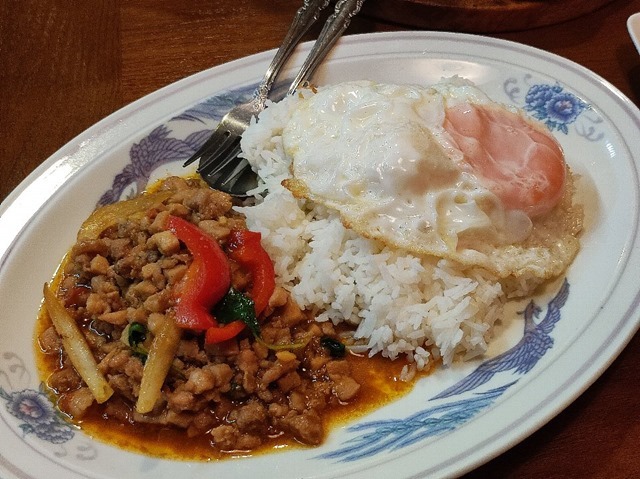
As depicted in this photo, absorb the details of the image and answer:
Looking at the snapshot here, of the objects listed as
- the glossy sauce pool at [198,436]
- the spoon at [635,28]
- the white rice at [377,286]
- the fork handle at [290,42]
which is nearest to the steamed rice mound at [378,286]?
the white rice at [377,286]

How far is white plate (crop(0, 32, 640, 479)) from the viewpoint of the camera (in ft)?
6.95

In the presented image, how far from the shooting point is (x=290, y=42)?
3740 millimetres

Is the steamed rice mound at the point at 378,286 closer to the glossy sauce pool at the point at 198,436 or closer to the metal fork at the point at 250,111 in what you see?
the glossy sauce pool at the point at 198,436

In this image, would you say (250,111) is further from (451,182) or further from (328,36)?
(451,182)

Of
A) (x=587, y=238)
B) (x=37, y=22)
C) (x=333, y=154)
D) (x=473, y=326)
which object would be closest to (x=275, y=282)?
(x=333, y=154)

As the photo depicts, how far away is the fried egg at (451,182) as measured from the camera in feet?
8.51

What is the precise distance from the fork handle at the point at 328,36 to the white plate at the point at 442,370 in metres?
0.08

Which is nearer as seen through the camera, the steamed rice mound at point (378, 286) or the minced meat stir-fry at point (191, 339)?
the minced meat stir-fry at point (191, 339)

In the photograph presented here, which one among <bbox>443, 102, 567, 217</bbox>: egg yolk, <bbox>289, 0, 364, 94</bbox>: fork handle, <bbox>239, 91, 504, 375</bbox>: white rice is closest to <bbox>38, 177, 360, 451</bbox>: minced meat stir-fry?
<bbox>239, 91, 504, 375</bbox>: white rice

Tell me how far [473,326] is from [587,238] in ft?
2.46

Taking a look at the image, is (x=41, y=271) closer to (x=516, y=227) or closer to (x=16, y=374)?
(x=16, y=374)

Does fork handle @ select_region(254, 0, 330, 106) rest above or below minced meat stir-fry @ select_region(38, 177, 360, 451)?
above

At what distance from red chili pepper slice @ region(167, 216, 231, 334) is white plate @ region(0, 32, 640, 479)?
0.60m

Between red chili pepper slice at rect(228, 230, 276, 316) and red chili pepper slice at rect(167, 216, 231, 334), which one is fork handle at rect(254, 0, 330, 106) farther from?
red chili pepper slice at rect(167, 216, 231, 334)
